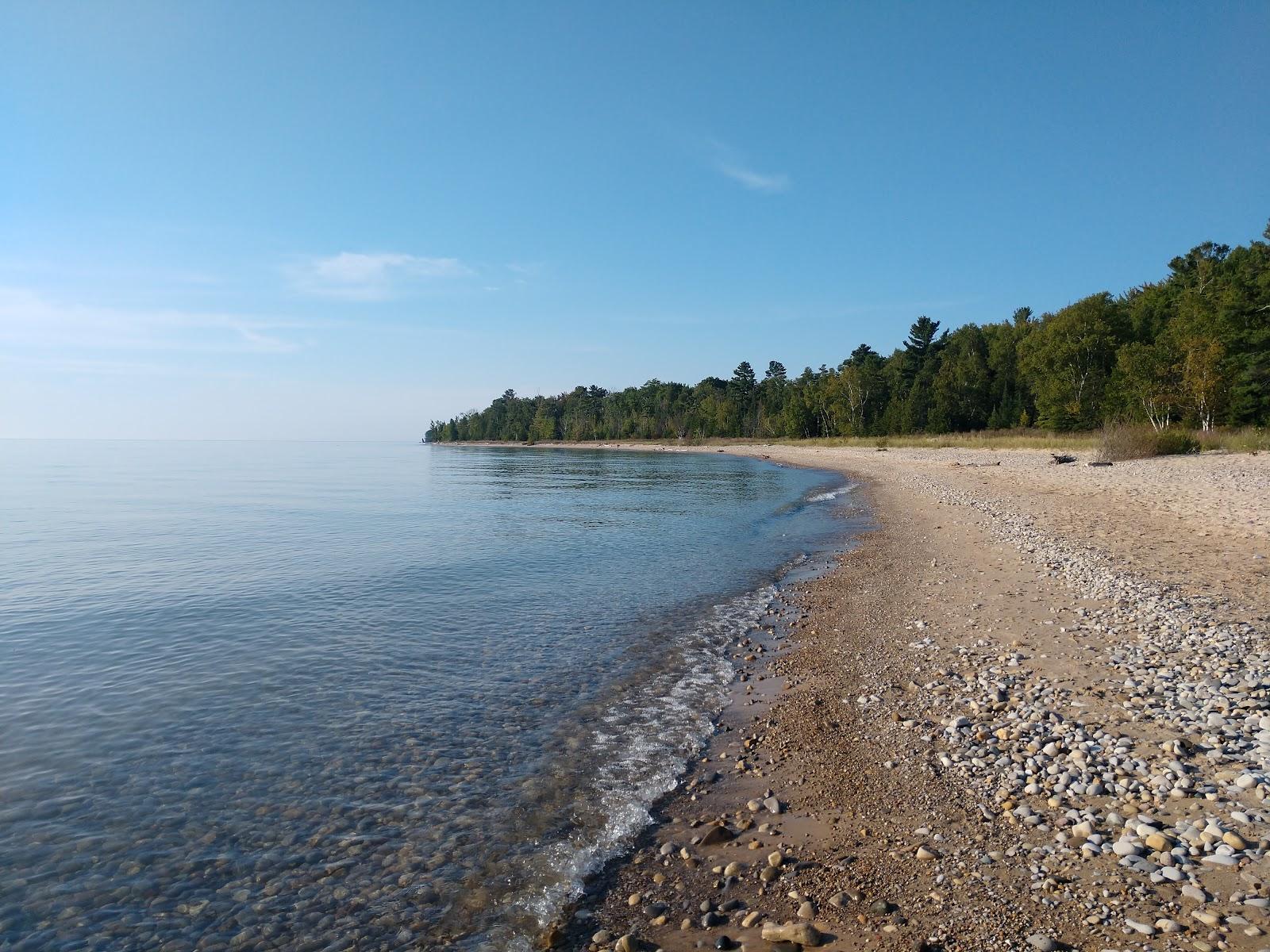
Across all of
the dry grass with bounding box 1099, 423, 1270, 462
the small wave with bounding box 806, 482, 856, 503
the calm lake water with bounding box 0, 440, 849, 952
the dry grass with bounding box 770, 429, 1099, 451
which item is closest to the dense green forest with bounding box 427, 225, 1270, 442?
the dry grass with bounding box 770, 429, 1099, 451

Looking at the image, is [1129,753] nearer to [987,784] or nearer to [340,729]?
[987,784]

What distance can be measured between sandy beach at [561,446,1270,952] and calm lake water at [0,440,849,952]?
1016 mm

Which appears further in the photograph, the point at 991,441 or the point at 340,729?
the point at 991,441

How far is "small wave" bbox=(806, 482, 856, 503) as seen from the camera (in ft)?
128

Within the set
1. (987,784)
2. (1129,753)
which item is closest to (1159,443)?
(1129,753)

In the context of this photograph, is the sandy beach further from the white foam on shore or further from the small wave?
the small wave

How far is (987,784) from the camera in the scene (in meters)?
6.45

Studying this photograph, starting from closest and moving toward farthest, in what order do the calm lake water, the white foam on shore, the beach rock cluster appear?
the beach rock cluster
the calm lake water
the white foam on shore

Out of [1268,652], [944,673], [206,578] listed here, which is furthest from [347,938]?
[206,578]

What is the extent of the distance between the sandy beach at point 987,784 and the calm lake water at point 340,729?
1016 millimetres

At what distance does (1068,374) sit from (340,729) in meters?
91.3

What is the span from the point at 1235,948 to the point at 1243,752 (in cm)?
317

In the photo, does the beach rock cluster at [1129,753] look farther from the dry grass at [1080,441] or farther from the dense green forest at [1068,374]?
the dense green forest at [1068,374]

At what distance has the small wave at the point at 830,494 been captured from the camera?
1535 inches
